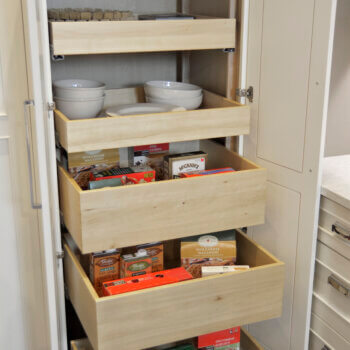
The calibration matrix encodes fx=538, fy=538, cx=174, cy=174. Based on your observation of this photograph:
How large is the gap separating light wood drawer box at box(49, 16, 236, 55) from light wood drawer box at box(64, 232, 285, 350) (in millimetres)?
673

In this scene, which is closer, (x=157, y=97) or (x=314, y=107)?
(x=314, y=107)

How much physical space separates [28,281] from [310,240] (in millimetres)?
1030

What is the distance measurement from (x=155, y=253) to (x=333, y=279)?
587 millimetres

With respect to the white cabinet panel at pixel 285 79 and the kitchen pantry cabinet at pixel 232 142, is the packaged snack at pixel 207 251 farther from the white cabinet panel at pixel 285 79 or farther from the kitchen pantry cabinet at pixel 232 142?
the white cabinet panel at pixel 285 79

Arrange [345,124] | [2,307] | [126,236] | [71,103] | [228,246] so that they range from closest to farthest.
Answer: [126,236] → [71,103] → [228,246] → [2,307] → [345,124]

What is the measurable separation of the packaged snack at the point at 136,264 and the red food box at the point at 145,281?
7cm

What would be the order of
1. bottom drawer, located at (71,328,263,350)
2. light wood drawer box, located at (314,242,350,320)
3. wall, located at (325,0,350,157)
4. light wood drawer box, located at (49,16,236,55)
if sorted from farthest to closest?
wall, located at (325,0,350,157) < bottom drawer, located at (71,328,263,350) < light wood drawer box, located at (314,242,350,320) < light wood drawer box, located at (49,16,236,55)

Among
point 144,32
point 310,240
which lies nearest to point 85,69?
point 144,32

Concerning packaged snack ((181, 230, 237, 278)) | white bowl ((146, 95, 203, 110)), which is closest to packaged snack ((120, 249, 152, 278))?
packaged snack ((181, 230, 237, 278))

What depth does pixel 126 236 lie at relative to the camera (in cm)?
161

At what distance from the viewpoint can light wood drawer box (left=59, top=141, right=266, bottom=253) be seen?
1.55 meters

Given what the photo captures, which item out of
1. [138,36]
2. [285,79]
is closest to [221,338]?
[285,79]

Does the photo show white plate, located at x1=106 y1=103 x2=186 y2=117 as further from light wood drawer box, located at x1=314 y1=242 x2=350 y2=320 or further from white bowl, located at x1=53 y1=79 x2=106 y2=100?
light wood drawer box, located at x1=314 y1=242 x2=350 y2=320

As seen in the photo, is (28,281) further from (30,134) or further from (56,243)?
(30,134)
